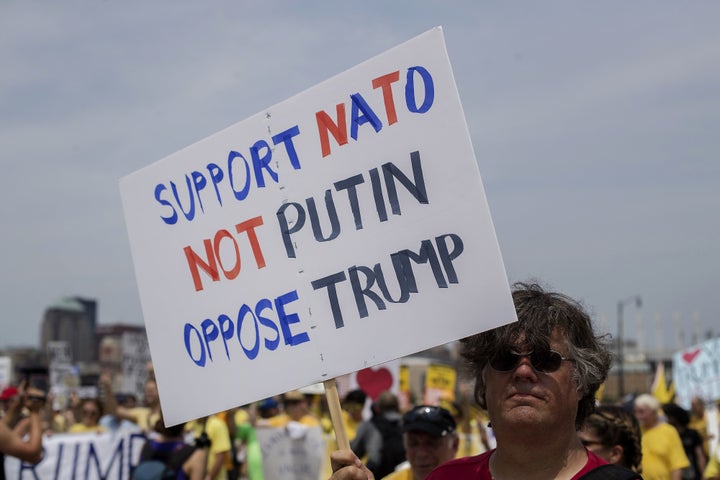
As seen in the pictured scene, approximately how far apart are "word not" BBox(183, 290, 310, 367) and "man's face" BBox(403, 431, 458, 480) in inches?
80.3

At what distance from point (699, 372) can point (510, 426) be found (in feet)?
44.2

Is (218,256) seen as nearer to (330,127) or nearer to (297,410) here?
(330,127)

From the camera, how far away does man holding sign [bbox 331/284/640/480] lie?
278 centimetres

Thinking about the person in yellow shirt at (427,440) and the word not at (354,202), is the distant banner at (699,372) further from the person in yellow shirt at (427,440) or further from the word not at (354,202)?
the word not at (354,202)

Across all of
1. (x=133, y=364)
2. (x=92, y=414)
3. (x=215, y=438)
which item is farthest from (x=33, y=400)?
(x=133, y=364)

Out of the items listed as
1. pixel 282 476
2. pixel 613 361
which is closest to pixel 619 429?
pixel 613 361

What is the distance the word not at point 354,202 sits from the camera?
3.11m

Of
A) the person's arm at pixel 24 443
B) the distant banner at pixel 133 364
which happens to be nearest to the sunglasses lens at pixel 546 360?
the person's arm at pixel 24 443

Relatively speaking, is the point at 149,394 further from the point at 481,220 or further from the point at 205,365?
the point at 481,220

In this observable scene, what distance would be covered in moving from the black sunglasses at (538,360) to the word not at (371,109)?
73cm

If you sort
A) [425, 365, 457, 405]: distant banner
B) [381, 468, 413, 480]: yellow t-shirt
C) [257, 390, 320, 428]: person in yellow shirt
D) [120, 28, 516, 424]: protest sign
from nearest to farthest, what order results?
1. [120, 28, 516, 424]: protest sign
2. [381, 468, 413, 480]: yellow t-shirt
3. [257, 390, 320, 428]: person in yellow shirt
4. [425, 365, 457, 405]: distant banner

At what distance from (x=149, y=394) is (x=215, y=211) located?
5.80m

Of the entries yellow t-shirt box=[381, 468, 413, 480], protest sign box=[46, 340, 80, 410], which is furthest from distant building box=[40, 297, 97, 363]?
yellow t-shirt box=[381, 468, 413, 480]

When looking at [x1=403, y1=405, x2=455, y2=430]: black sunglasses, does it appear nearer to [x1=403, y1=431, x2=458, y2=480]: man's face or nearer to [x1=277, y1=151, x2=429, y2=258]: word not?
[x1=403, y1=431, x2=458, y2=480]: man's face
